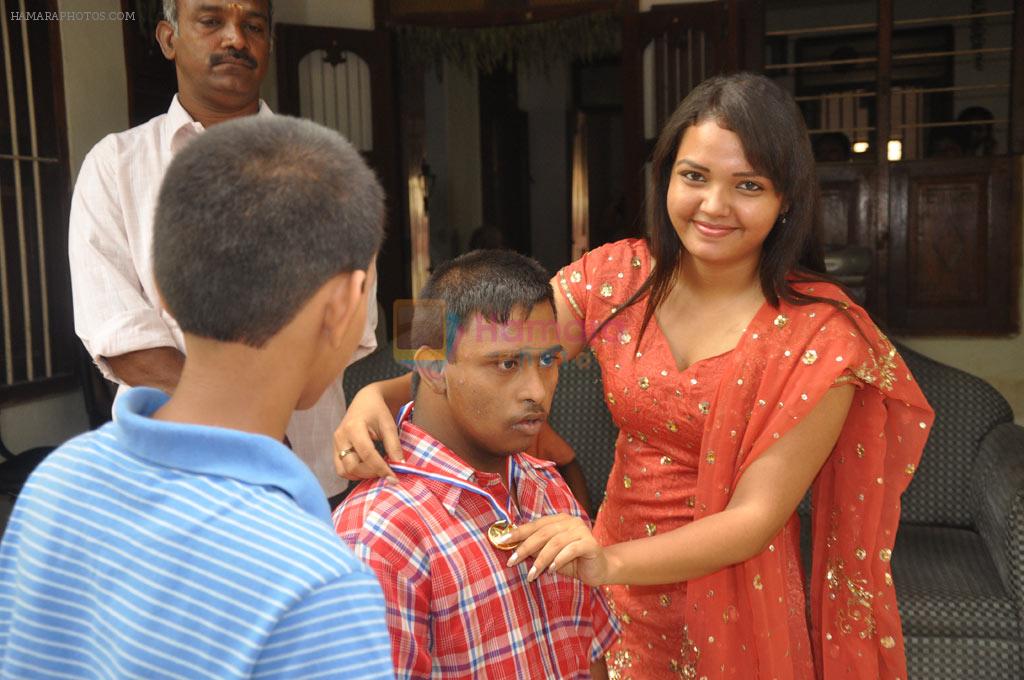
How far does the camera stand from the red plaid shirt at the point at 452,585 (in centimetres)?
95

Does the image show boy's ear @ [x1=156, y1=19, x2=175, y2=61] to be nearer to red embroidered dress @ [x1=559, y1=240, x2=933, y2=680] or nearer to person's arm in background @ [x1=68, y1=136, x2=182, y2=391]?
person's arm in background @ [x1=68, y1=136, x2=182, y2=391]

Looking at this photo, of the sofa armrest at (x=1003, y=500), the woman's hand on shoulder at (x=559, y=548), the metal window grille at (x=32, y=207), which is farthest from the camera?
the metal window grille at (x=32, y=207)

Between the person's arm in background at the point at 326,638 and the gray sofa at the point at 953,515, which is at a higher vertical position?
the person's arm in background at the point at 326,638

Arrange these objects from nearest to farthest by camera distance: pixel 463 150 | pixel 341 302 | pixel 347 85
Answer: pixel 341 302
pixel 347 85
pixel 463 150

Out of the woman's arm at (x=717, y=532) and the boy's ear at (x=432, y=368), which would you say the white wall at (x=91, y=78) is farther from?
the woman's arm at (x=717, y=532)

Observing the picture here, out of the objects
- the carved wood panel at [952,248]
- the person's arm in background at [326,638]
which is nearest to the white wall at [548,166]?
the carved wood panel at [952,248]

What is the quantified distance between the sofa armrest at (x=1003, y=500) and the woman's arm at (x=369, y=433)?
1716 millimetres

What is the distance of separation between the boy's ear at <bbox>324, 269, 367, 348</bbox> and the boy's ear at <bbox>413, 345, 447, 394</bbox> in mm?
427

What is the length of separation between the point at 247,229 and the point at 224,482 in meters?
0.18

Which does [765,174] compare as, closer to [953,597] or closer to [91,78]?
[953,597]

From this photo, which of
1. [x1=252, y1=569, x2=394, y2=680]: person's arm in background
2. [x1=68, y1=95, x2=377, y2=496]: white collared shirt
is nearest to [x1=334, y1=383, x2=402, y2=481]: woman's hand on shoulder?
[x1=68, y1=95, x2=377, y2=496]: white collared shirt

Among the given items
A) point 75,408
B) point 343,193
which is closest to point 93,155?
point 343,193

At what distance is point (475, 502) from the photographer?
1.09 m

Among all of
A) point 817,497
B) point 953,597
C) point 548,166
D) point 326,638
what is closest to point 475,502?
point 326,638
